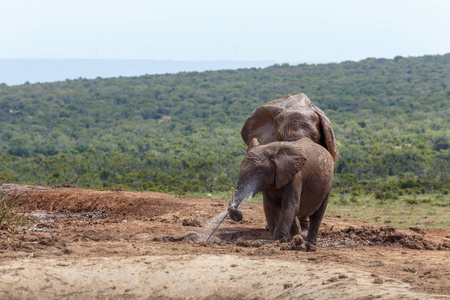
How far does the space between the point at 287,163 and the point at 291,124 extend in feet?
4.16

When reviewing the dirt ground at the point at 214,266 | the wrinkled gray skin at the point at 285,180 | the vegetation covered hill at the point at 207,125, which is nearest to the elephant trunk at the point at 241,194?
the wrinkled gray skin at the point at 285,180

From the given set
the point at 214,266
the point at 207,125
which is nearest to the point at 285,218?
the point at 214,266

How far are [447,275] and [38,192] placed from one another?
10.1 meters

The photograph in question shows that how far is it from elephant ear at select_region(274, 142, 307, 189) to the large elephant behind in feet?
3.13

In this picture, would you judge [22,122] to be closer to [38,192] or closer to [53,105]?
[53,105]

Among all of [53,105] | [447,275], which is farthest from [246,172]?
[53,105]

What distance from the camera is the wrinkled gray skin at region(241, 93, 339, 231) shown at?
8703 millimetres

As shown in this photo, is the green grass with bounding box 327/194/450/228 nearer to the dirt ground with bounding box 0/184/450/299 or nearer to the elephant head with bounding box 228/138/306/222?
the dirt ground with bounding box 0/184/450/299

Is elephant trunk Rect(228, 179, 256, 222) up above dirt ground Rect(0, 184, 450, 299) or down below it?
above

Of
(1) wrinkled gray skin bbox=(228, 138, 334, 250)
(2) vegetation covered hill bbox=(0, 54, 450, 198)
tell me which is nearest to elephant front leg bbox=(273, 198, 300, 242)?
(1) wrinkled gray skin bbox=(228, 138, 334, 250)

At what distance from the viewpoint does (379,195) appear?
17.9 metres

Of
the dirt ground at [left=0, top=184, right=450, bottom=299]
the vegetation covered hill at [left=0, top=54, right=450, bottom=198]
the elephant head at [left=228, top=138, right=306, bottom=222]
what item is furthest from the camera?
the vegetation covered hill at [left=0, top=54, right=450, bottom=198]

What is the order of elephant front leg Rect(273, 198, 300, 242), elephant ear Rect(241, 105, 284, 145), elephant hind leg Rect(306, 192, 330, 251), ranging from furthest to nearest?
elephant ear Rect(241, 105, 284, 145), elephant hind leg Rect(306, 192, 330, 251), elephant front leg Rect(273, 198, 300, 242)

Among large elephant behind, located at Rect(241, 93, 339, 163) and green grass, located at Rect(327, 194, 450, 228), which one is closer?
large elephant behind, located at Rect(241, 93, 339, 163)
